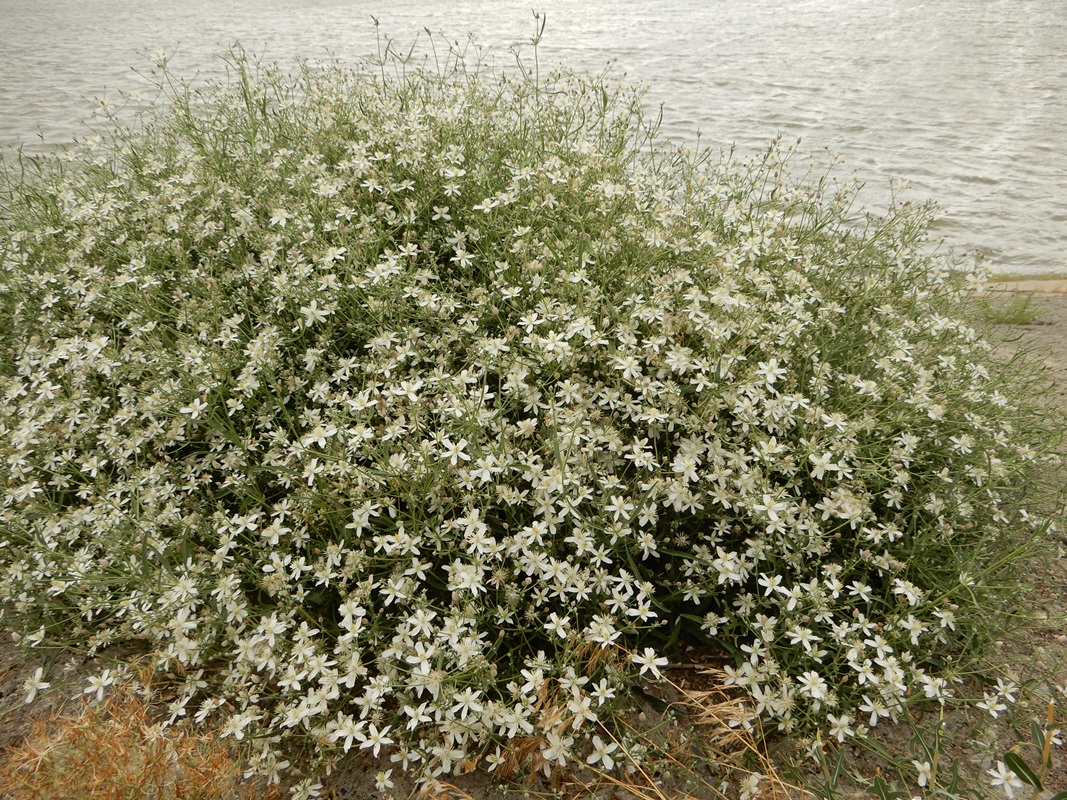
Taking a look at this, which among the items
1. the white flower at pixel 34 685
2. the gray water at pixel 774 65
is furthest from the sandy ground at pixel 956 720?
the gray water at pixel 774 65

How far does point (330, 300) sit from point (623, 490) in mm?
1463

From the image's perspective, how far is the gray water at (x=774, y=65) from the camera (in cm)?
682

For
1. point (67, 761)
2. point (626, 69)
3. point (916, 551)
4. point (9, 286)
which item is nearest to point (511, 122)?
point (9, 286)

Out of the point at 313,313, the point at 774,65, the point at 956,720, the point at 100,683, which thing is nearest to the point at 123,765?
the point at 100,683

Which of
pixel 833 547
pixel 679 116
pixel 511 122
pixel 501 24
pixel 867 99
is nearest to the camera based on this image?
pixel 833 547

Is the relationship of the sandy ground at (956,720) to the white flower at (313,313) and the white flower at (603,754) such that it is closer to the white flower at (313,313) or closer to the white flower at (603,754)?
the white flower at (603,754)

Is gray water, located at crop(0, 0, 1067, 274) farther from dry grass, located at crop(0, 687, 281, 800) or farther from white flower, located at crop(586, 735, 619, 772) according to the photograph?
white flower, located at crop(586, 735, 619, 772)

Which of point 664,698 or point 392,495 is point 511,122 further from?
point 664,698

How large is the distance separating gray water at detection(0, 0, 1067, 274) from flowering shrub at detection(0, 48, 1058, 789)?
2770 millimetres

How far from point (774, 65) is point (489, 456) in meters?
9.12

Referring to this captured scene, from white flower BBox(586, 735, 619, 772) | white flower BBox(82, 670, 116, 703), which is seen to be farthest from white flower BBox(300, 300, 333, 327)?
white flower BBox(586, 735, 619, 772)

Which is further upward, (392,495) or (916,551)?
(392,495)

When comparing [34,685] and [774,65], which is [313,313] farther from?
[774,65]

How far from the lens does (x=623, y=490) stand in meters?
2.51
